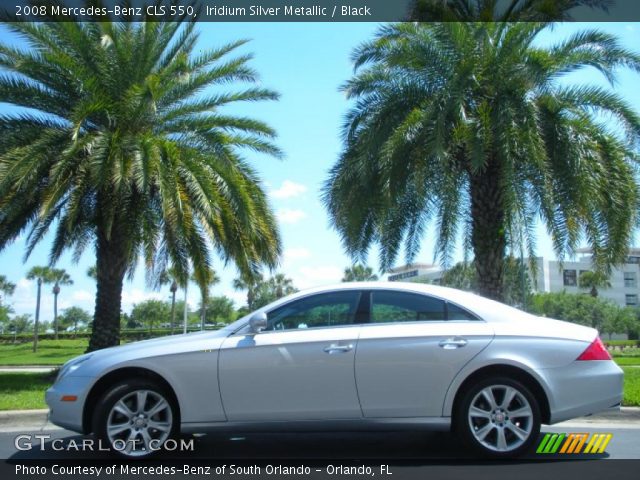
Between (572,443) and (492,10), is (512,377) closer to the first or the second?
(572,443)

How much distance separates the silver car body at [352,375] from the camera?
221 inches

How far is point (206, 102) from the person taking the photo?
14930 mm

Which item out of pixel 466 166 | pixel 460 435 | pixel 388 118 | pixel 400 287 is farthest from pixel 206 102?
pixel 460 435

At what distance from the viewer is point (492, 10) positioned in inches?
524

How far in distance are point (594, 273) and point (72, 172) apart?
1050 cm

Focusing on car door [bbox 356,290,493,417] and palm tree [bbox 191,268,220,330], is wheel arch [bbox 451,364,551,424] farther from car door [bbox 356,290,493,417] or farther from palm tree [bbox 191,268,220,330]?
palm tree [bbox 191,268,220,330]

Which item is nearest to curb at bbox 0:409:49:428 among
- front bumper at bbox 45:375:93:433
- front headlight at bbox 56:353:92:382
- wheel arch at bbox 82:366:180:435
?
front headlight at bbox 56:353:92:382

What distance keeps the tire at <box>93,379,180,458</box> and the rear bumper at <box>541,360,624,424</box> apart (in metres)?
3.30

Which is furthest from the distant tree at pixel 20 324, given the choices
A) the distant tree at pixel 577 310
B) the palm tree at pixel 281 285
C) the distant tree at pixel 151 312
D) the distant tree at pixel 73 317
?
the distant tree at pixel 577 310

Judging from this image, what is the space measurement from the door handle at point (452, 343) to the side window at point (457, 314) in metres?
0.29

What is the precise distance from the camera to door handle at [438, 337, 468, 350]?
566 cm

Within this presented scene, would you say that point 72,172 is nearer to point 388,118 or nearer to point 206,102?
point 206,102

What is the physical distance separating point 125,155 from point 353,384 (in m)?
8.85

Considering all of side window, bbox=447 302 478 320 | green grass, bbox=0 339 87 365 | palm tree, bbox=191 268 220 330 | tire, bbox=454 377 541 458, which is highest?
palm tree, bbox=191 268 220 330
